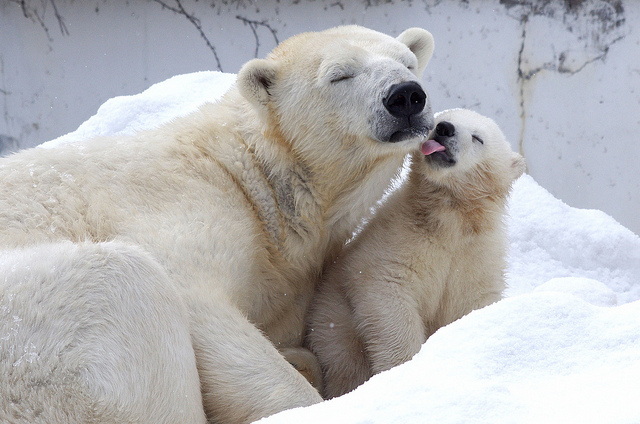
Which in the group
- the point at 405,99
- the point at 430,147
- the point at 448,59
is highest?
the point at 405,99

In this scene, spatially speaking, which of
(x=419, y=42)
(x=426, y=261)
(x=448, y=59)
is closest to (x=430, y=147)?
(x=426, y=261)

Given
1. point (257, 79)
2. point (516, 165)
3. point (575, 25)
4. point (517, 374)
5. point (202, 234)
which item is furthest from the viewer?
point (575, 25)

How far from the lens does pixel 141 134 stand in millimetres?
2605

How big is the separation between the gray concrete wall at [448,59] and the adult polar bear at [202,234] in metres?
2.98

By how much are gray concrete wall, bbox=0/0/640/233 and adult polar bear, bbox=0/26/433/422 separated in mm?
2978

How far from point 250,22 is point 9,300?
4772 mm

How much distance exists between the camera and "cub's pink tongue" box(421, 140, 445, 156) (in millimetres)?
2506

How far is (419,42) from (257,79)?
2.56 feet

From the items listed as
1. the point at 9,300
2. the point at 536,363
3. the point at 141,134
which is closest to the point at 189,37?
the point at 141,134

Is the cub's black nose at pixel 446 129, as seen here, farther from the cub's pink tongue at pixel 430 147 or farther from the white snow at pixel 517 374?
the white snow at pixel 517 374

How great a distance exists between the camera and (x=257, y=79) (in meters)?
2.47

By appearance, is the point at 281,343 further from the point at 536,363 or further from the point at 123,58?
the point at 123,58

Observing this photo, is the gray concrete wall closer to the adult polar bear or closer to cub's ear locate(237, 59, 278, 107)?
the adult polar bear

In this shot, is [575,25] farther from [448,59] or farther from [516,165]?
[516,165]
